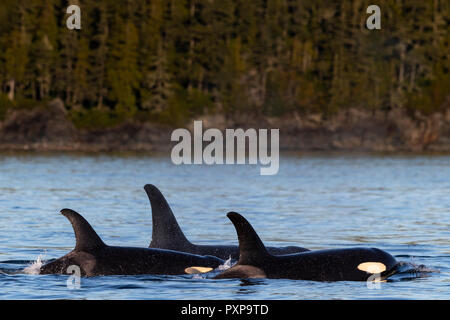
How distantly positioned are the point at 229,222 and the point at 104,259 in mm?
17171

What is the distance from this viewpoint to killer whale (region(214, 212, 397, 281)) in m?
19.5

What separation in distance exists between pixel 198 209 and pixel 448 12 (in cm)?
14280

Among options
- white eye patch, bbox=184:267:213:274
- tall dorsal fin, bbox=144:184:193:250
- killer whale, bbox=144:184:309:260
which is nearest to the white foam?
white eye patch, bbox=184:267:213:274

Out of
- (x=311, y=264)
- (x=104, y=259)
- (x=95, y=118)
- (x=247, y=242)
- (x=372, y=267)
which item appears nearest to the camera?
(x=247, y=242)

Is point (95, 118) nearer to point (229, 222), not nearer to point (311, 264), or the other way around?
point (229, 222)

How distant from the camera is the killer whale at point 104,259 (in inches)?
791

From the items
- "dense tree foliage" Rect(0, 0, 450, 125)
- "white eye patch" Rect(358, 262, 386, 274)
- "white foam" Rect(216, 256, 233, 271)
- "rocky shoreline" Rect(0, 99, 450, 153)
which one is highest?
"dense tree foliage" Rect(0, 0, 450, 125)

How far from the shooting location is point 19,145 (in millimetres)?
139750

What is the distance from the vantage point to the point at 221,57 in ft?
531

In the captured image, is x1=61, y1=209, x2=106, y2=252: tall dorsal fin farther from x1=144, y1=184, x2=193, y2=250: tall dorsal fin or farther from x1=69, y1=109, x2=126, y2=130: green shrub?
x1=69, y1=109, x2=126, y2=130: green shrub

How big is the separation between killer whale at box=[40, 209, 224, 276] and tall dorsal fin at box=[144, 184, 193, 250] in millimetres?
2692

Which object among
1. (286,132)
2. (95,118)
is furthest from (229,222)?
(286,132)
